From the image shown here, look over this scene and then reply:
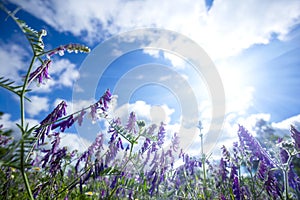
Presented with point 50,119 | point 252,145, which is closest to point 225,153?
point 252,145

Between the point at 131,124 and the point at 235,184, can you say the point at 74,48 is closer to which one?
the point at 131,124

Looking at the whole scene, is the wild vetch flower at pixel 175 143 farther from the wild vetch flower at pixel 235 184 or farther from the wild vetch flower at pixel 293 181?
the wild vetch flower at pixel 293 181

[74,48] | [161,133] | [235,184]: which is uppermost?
[161,133]

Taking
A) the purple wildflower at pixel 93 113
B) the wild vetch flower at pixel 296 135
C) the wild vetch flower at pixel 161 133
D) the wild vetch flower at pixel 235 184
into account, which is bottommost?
the wild vetch flower at pixel 235 184

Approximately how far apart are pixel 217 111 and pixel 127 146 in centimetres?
424

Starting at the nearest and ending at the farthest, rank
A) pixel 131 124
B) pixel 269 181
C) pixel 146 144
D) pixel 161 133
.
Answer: pixel 269 181
pixel 131 124
pixel 146 144
pixel 161 133

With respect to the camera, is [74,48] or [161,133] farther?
[161,133]

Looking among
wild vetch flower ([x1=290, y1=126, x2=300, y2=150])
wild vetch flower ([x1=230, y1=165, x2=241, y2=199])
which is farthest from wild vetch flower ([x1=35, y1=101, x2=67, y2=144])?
wild vetch flower ([x1=290, y1=126, x2=300, y2=150])

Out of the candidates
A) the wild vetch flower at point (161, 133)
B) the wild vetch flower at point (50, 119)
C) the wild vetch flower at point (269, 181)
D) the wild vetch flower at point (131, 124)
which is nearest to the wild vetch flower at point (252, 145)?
the wild vetch flower at point (269, 181)

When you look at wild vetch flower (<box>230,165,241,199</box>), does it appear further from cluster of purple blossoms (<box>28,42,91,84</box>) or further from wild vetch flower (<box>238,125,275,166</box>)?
cluster of purple blossoms (<box>28,42,91,84</box>)

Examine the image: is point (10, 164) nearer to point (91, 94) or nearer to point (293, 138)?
point (293, 138)

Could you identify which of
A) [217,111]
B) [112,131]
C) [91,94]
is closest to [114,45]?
[91,94]

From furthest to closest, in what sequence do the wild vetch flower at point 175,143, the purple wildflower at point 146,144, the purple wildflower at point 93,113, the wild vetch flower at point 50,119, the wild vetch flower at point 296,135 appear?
the wild vetch flower at point 175,143 < the purple wildflower at point 146,144 < the wild vetch flower at point 296,135 < the purple wildflower at point 93,113 < the wild vetch flower at point 50,119

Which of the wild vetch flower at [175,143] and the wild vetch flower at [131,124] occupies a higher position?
the wild vetch flower at [175,143]
